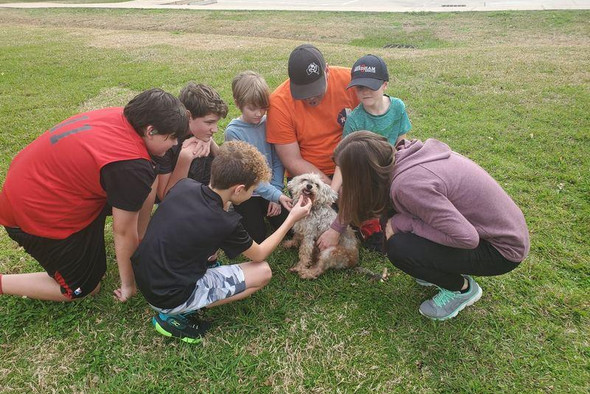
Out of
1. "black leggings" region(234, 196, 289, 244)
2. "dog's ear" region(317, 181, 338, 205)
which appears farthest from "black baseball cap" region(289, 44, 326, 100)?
"black leggings" region(234, 196, 289, 244)

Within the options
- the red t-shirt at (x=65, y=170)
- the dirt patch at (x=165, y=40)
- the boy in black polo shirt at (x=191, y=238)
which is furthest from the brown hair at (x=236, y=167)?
the dirt patch at (x=165, y=40)

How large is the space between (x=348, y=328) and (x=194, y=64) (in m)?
9.00

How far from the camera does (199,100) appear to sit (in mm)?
3303

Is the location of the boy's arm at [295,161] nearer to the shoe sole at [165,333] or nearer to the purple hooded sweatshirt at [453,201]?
the purple hooded sweatshirt at [453,201]

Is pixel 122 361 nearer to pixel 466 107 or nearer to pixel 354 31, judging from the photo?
pixel 466 107

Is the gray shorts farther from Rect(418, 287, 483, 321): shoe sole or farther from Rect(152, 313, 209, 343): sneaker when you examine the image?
Rect(418, 287, 483, 321): shoe sole

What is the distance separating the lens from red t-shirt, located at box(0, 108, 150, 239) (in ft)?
8.41

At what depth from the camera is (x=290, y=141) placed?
373cm

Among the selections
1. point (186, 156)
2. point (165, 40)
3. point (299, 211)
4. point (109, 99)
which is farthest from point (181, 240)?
point (165, 40)

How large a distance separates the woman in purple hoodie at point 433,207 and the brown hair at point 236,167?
54cm

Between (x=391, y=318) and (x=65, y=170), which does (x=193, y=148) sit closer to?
(x=65, y=170)

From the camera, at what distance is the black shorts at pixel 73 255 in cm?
283

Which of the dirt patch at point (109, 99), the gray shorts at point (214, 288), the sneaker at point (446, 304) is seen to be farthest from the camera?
the dirt patch at point (109, 99)

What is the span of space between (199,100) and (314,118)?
1076 millimetres
